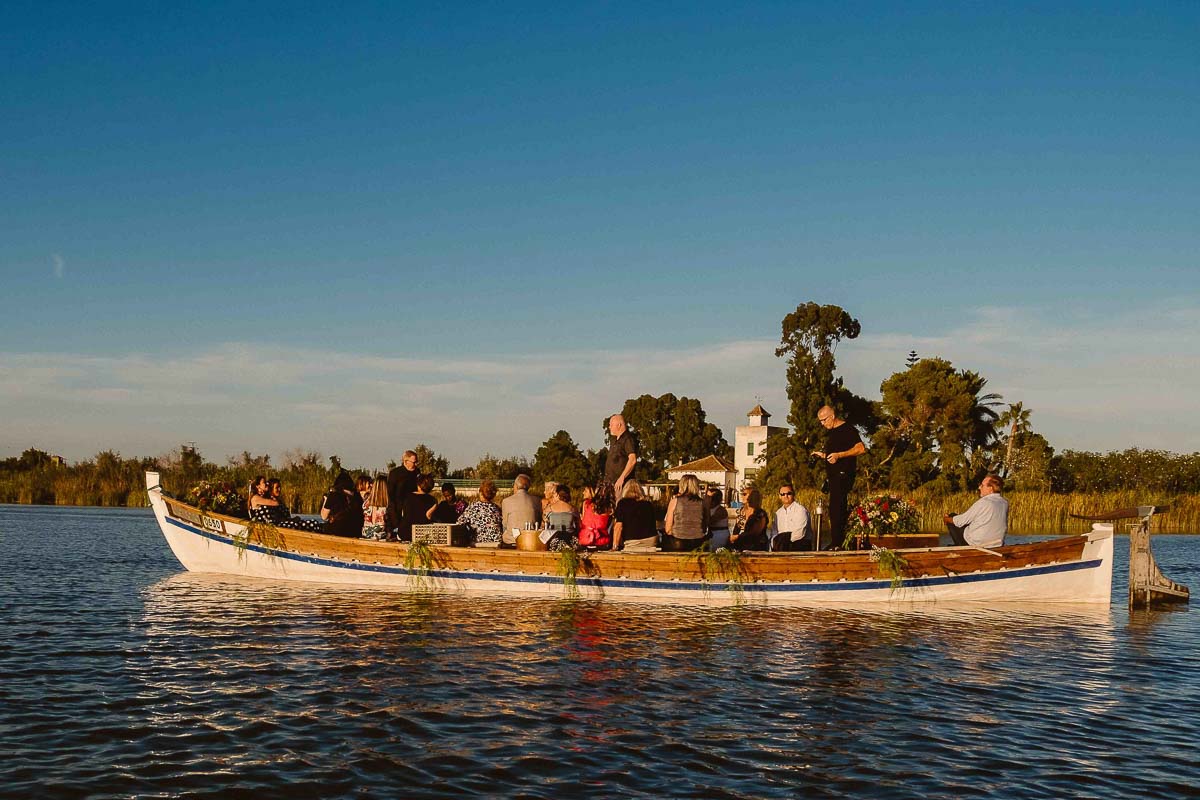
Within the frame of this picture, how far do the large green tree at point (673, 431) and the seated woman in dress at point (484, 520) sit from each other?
8503 cm

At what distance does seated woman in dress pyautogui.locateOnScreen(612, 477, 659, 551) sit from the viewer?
50.9 feet

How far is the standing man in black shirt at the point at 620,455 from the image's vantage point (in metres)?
15.4

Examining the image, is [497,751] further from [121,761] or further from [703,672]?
[703,672]

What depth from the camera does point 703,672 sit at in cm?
1034

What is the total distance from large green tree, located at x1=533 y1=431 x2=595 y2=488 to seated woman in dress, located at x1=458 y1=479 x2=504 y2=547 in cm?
6574

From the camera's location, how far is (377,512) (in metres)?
17.9

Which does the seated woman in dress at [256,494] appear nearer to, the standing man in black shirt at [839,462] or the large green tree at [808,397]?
the standing man in black shirt at [839,462]

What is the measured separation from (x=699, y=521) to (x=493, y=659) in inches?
219

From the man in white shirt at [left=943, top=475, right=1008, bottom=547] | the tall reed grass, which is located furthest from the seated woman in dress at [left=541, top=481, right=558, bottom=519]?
the tall reed grass

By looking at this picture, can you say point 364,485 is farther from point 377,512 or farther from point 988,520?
point 988,520

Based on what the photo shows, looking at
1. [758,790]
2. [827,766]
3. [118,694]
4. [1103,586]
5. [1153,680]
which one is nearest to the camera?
[758,790]

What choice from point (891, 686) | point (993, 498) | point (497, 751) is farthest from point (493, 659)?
point (993, 498)

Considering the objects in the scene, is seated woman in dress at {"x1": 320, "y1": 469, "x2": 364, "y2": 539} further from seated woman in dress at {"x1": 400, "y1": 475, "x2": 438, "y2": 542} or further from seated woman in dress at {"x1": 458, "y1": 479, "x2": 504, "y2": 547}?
seated woman in dress at {"x1": 458, "y1": 479, "x2": 504, "y2": 547}

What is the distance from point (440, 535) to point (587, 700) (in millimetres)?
7717
